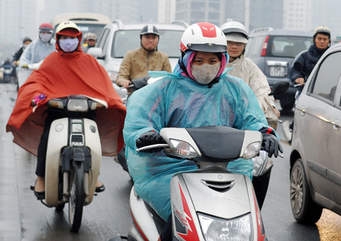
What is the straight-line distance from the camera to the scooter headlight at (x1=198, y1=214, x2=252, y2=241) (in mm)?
4586

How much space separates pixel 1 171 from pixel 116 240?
5922 mm

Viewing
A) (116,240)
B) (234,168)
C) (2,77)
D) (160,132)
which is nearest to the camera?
(160,132)

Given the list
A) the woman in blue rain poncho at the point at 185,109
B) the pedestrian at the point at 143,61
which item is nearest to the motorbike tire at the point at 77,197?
the woman in blue rain poncho at the point at 185,109

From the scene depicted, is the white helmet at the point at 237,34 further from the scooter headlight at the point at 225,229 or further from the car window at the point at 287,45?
the car window at the point at 287,45

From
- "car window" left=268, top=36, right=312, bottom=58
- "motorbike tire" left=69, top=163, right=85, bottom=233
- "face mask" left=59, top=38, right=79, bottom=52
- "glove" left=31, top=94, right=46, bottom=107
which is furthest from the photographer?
"car window" left=268, top=36, right=312, bottom=58

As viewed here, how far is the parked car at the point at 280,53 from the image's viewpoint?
20.1m

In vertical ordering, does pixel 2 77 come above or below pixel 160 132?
below

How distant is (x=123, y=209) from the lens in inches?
356

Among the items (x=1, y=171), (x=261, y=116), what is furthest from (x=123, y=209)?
(x=261, y=116)

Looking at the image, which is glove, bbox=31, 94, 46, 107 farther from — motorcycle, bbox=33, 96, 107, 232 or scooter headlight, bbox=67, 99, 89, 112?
scooter headlight, bbox=67, 99, 89, 112

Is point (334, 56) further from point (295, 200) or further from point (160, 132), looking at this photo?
point (160, 132)

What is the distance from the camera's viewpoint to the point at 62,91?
27.4ft

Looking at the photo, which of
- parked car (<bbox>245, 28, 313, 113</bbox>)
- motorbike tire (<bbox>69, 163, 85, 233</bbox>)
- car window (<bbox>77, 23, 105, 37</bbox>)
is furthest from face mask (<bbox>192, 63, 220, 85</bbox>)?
car window (<bbox>77, 23, 105, 37</bbox>)

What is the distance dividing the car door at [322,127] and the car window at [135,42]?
6928 millimetres
